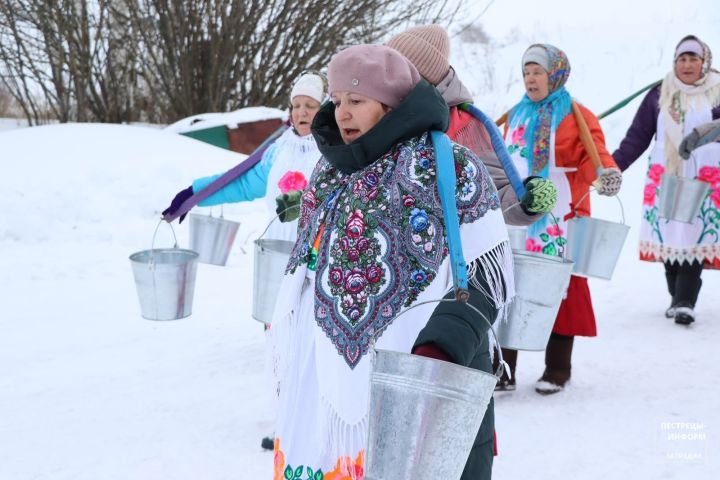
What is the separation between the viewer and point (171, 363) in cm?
414

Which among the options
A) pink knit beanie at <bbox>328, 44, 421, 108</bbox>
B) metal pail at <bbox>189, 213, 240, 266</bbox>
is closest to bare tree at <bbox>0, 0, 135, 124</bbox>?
metal pail at <bbox>189, 213, 240, 266</bbox>

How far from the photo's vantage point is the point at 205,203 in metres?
3.17

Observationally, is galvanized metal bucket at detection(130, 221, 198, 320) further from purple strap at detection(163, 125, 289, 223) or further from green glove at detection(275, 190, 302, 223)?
green glove at detection(275, 190, 302, 223)

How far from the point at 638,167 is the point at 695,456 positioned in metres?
7.51

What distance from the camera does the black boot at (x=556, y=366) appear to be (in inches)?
146

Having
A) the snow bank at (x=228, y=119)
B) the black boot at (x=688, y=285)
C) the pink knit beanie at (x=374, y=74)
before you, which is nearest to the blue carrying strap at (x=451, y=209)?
the pink knit beanie at (x=374, y=74)

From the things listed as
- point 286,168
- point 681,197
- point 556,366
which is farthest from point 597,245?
point 286,168

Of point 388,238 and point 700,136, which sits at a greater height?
point 700,136

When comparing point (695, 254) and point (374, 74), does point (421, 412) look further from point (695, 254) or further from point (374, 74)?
point (695, 254)

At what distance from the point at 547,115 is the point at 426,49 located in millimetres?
1319

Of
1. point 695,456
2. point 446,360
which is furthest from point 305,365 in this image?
point 695,456

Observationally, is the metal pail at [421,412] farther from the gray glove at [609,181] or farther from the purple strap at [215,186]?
the gray glove at [609,181]

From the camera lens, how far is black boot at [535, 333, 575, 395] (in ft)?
12.2

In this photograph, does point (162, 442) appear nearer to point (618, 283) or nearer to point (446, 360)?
point (446, 360)
